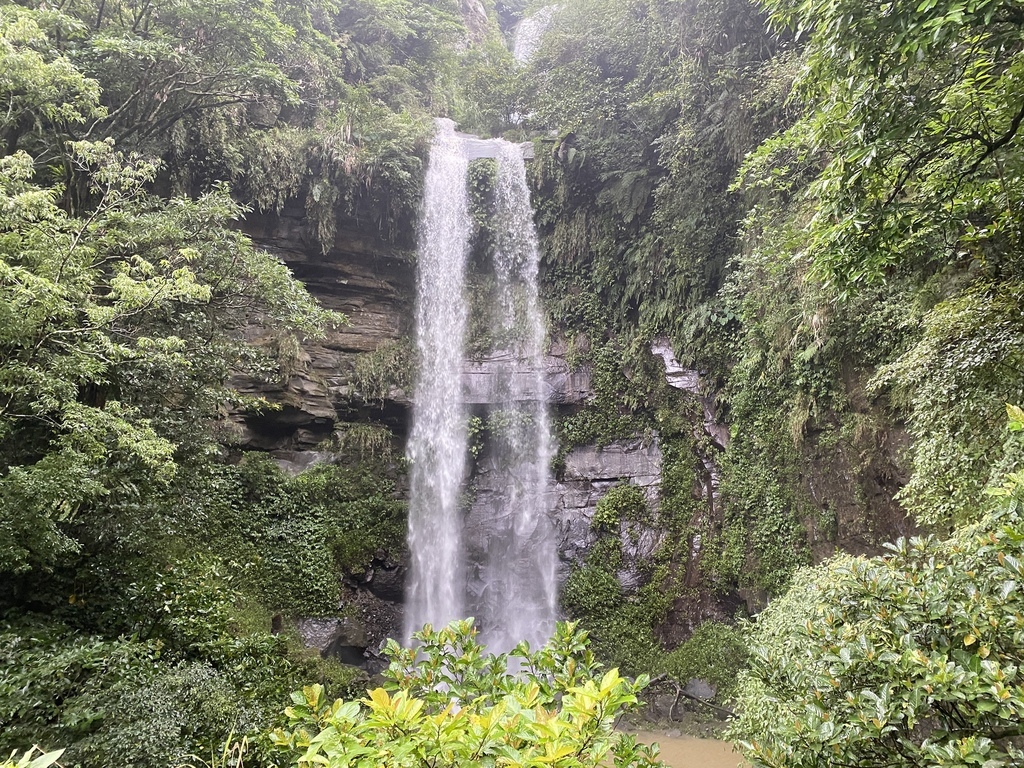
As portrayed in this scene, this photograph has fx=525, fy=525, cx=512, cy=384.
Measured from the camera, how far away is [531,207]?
42.0ft

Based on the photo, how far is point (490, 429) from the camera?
11695mm

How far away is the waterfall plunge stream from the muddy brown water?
3.11m

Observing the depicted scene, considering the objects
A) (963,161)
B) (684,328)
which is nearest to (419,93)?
(684,328)

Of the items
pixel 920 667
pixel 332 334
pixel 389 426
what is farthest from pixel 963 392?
pixel 332 334

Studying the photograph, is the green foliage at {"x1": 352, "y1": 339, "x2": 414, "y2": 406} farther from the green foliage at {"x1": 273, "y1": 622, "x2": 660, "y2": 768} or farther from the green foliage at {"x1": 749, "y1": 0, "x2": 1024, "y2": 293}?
the green foliage at {"x1": 273, "y1": 622, "x2": 660, "y2": 768}

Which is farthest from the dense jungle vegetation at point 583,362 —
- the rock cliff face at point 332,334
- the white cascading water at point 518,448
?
the white cascading water at point 518,448

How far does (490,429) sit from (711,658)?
19.6ft

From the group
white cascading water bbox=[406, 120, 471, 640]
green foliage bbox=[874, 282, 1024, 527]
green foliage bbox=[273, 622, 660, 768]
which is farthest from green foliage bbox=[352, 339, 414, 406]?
green foliage bbox=[273, 622, 660, 768]

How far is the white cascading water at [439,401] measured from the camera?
424 inches

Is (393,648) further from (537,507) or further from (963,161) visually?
(537,507)

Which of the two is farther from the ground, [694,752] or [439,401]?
[439,401]

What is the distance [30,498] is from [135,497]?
1577 millimetres

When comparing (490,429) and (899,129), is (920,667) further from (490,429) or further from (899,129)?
(490,429)

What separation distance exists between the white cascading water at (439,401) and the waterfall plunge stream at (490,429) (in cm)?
→ 2
